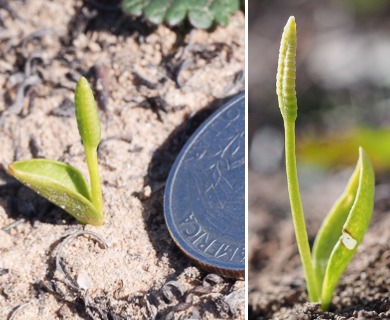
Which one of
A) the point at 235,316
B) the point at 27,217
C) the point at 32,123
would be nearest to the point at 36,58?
the point at 32,123

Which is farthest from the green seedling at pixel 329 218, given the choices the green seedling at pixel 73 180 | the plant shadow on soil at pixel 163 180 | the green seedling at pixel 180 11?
the green seedling at pixel 180 11

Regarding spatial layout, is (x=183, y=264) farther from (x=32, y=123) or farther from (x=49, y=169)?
(x=32, y=123)

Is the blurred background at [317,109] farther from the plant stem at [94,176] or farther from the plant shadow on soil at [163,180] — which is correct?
the plant stem at [94,176]

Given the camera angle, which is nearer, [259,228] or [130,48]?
[259,228]

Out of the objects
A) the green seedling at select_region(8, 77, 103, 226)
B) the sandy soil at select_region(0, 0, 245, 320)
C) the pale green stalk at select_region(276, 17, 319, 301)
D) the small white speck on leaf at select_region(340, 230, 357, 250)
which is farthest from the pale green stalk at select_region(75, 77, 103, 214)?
the small white speck on leaf at select_region(340, 230, 357, 250)

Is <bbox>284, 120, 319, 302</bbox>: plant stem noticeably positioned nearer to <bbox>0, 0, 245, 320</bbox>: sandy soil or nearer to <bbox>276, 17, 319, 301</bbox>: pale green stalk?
<bbox>276, 17, 319, 301</bbox>: pale green stalk
